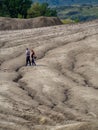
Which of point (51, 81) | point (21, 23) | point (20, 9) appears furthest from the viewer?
point (20, 9)

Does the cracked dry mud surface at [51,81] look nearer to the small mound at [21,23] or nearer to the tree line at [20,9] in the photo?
the small mound at [21,23]

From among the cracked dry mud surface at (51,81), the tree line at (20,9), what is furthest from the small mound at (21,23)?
the tree line at (20,9)

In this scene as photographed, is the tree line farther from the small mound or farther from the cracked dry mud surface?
the cracked dry mud surface

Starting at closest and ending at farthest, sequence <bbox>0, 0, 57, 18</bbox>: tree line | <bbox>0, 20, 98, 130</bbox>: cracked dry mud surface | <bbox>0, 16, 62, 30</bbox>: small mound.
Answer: <bbox>0, 20, 98, 130</bbox>: cracked dry mud surface, <bbox>0, 16, 62, 30</bbox>: small mound, <bbox>0, 0, 57, 18</bbox>: tree line

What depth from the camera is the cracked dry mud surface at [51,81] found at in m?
39.9

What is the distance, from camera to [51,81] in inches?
2062

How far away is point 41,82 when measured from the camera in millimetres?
51844

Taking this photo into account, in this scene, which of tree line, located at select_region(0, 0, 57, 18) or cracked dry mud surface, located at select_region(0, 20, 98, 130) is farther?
tree line, located at select_region(0, 0, 57, 18)

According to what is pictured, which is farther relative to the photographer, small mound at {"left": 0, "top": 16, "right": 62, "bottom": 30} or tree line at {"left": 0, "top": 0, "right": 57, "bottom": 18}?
tree line at {"left": 0, "top": 0, "right": 57, "bottom": 18}

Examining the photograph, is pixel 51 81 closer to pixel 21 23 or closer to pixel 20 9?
pixel 21 23

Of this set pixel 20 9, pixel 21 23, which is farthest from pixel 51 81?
pixel 20 9

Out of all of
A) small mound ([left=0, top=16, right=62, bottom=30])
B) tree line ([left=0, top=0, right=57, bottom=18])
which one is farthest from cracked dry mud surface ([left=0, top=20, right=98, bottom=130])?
tree line ([left=0, top=0, right=57, bottom=18])

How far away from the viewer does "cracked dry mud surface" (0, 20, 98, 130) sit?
1571 inches

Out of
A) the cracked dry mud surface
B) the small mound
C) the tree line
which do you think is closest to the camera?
the cracked dry mud surface
